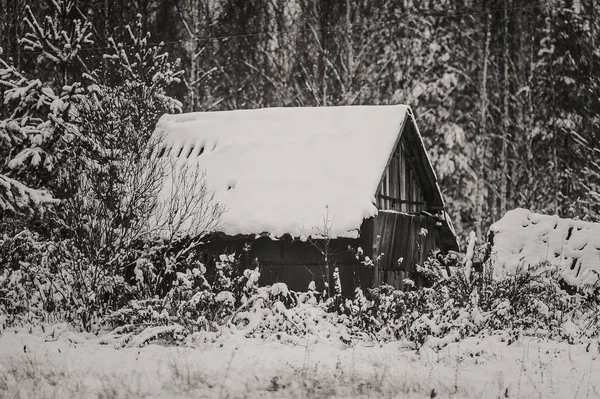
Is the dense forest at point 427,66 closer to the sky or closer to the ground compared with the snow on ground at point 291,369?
closer to the sky

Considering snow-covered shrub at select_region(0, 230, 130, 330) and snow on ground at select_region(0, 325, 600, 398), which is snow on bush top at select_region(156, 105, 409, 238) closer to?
snow-covered shrub at select_region(0, 230, 130, 330)

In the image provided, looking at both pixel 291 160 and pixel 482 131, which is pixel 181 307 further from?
pixel 482 131

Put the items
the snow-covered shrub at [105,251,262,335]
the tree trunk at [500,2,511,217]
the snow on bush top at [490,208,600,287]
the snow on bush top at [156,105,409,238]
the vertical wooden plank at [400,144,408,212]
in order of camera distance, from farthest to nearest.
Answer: the tree trunk at [500,2,511,217], the vertical wooden plank at [400,144,408,212], the snow on bush top at [490,208,600,287], the snow on bush top at [156,105,409,238], the snow-covered shrub at [105,251,262,335]

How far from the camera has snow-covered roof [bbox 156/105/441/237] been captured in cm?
1412

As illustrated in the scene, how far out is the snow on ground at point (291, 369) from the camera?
777 cm

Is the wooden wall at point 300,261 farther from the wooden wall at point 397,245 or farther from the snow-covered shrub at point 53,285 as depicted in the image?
the snow-covered shrub at point 53,285

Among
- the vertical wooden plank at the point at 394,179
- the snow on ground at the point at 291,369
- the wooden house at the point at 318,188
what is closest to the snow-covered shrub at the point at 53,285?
the snow on ground at the point at 291,369

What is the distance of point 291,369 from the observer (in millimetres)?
8828

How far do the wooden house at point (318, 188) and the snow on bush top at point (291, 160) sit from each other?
0.07 ft

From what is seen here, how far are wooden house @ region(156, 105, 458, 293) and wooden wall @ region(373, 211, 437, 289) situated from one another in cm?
3

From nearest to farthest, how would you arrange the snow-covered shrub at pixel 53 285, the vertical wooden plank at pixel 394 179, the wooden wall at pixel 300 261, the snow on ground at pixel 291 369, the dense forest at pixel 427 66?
the snow on ground at pixel 291 369 < the snow-covered shrub at pixel 53 285 < the wooden wall at pixel 300 261 < the vertical wooden plank at pixel 394 179 < the dense forest at pixel 427 66

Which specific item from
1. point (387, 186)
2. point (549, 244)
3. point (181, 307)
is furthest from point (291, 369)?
point (549, 244)

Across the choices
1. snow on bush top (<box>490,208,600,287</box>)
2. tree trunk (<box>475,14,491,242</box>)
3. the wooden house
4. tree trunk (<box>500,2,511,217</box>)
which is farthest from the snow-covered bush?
tree trunk (<box>500,2,511,217</box>)

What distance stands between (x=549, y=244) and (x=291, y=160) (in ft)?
20.0
